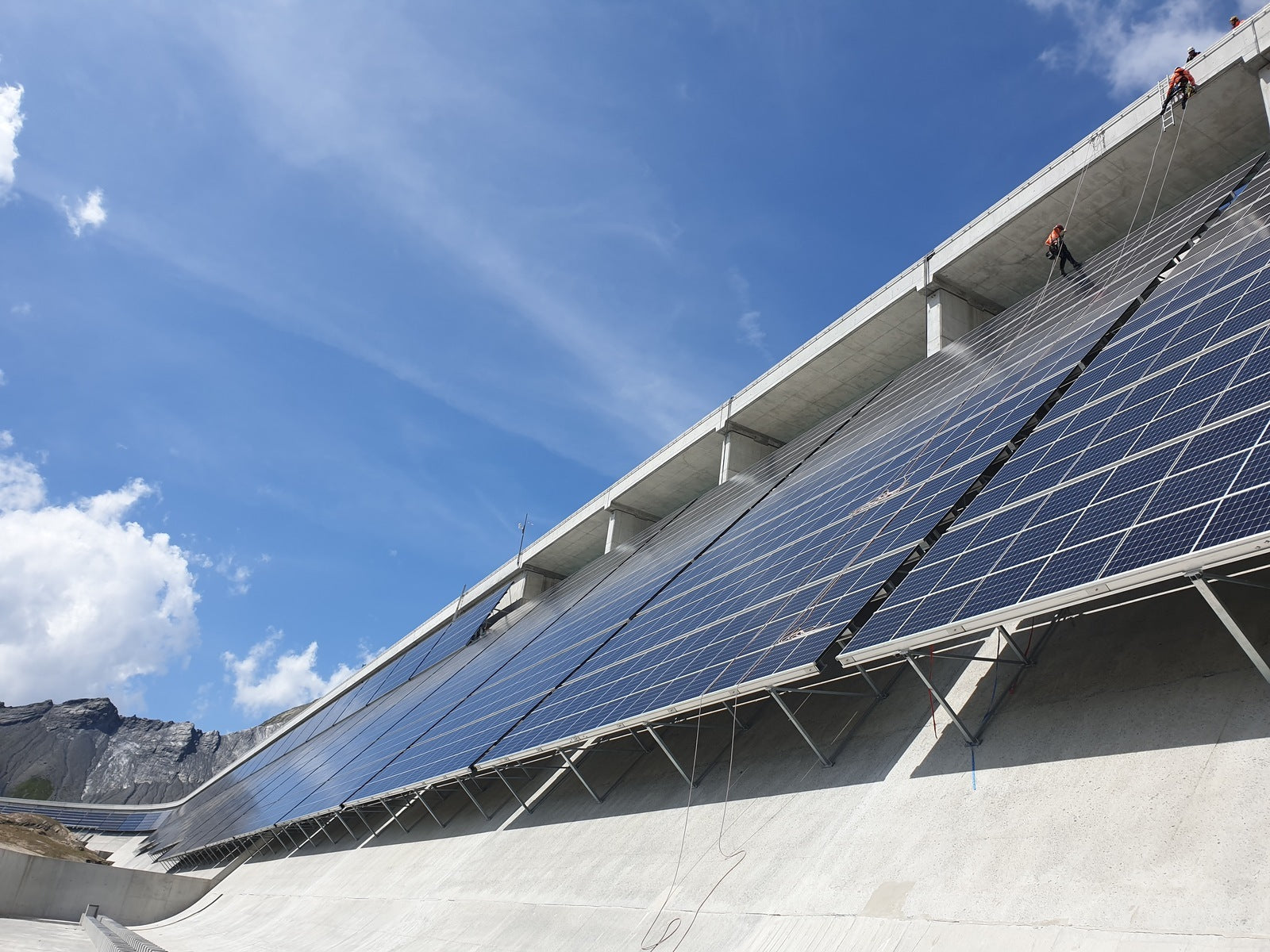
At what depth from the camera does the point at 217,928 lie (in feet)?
87.0

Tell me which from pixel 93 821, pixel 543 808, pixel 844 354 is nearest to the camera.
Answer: pixel 543 808

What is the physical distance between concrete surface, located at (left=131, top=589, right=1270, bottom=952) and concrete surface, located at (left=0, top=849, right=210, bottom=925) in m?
24.0

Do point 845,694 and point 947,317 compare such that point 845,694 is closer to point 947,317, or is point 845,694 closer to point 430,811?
point 430,811

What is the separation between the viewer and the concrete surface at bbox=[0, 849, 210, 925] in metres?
30.9

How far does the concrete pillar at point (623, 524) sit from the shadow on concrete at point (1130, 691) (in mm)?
29265

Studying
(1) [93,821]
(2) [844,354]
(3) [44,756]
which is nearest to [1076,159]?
(2) [844,354]

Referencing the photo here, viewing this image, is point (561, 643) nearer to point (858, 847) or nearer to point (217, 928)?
point (217, 928)

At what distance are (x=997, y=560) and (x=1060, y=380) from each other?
237 inches

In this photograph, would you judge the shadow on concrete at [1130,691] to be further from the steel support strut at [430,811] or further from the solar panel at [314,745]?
the solar panel at [314,745]

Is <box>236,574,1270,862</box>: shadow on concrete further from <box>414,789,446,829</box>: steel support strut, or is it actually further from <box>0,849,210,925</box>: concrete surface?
<box>0,849,210,925</box>: concrete surface

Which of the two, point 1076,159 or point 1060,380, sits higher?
point 1076,159

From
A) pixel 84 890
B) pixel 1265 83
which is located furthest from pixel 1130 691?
pixel 84 890

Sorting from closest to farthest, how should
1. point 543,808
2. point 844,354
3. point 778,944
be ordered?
point 778,944
point 543,808
point 844,354

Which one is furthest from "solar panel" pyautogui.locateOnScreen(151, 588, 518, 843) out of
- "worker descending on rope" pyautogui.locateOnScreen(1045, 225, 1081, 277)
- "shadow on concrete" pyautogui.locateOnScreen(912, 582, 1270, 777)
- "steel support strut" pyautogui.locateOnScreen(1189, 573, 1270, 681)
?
"steel support strut" pyautogui.locateOnScreen(1189, 573, 1270, 681)
